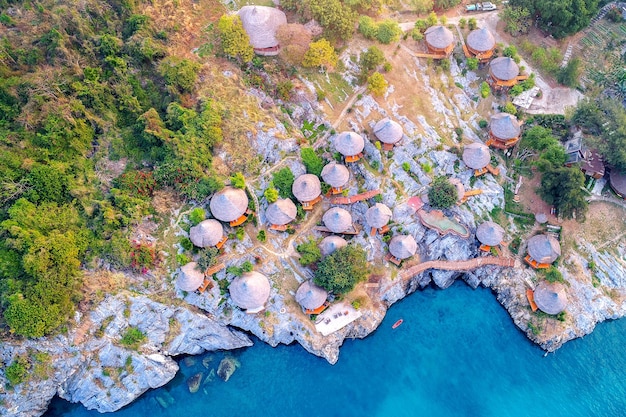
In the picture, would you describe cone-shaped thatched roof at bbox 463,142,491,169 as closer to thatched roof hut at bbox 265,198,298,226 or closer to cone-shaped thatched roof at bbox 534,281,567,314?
cone-shaped thatched roof at bbox 534,281,567,314

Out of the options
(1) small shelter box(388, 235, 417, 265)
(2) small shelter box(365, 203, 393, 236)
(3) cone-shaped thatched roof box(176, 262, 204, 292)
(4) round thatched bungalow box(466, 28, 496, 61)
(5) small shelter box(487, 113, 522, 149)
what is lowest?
(1) small shelter box(388, 235, 417, 265)

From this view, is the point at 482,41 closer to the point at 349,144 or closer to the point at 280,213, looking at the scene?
the point at 349,144

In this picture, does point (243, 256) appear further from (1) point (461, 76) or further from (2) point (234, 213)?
(1) point (461, 76)

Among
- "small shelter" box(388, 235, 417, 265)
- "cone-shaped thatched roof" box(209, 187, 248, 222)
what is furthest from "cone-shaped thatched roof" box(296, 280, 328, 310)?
"cone-shaped thatched roof" box(209, 187, 248, 222)

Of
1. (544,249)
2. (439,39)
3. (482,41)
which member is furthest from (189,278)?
(482,41)

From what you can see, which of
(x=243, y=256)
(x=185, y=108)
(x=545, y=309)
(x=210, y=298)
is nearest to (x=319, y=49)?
(x=185, y=108)

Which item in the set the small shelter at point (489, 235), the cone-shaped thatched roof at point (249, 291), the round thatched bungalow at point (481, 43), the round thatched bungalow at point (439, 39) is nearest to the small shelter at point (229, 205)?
the cone-shaped thatched roof at point (249, 291)
